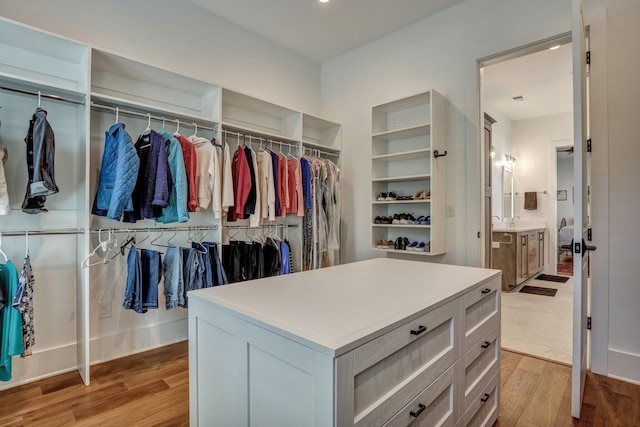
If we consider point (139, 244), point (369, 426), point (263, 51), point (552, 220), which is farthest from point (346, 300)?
point (552, 220)

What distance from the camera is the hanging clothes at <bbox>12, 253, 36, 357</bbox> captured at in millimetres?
1866

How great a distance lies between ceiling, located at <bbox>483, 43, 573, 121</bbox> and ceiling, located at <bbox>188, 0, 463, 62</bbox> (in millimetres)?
1464

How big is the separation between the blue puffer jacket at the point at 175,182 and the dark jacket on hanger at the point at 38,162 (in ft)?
2.18

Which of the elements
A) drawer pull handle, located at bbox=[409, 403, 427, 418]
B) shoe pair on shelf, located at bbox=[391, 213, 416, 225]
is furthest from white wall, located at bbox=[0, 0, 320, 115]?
drawer pull handle, located at bbox=[409, 403, 427, 418]

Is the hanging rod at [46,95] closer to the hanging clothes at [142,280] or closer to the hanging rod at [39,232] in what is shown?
the hanging rod at [39,232]

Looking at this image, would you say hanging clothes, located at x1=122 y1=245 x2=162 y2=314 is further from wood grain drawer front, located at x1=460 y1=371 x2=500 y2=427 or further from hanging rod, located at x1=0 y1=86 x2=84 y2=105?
wood grain drawer front, located at x1=460 y1=371 x2=500 y2=427

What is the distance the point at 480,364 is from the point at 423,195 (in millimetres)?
1719

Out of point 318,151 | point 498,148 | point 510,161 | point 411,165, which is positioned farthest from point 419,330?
point 510,161

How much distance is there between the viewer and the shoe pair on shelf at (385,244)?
327cm

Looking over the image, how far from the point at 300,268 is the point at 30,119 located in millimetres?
2497

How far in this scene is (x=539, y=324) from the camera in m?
3.29

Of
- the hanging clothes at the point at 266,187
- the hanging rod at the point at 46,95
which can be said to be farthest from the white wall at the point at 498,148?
the hanging rod at the point at 46,95

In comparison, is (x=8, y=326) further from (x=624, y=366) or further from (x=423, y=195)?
(x=624, y=366)

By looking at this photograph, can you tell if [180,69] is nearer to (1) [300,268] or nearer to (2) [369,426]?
(1) [300,268]
